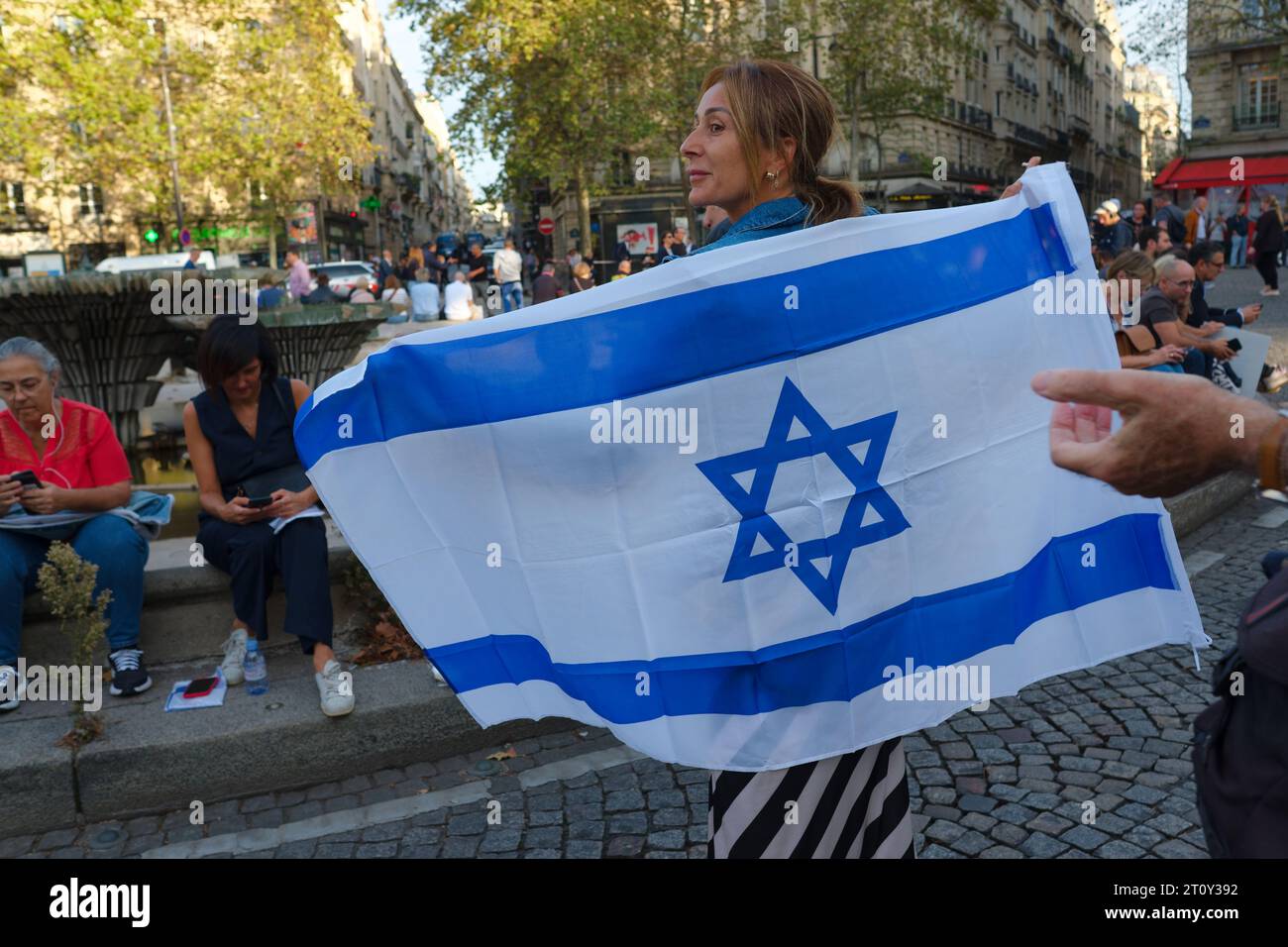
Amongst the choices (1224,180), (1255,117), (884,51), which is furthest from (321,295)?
(1255,117)

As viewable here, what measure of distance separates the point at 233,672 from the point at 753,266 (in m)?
3.13

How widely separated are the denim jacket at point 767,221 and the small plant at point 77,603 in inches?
114

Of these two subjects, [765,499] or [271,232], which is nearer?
[765,499]

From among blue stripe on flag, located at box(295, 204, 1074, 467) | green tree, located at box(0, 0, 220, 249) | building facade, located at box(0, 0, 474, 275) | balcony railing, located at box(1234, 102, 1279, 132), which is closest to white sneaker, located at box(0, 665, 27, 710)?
blue stripe on flag, located at box(295, 204, 1074, 467)

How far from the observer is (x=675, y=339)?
2.48 meters

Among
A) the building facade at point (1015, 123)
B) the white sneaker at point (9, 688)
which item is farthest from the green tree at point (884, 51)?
the white sneaker at point (9, 688)

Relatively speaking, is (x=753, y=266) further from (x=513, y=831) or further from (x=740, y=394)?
(x=513, y=831)

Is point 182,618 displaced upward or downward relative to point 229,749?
upward

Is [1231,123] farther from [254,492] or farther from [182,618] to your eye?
[182,618]

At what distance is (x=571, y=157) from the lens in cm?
3628

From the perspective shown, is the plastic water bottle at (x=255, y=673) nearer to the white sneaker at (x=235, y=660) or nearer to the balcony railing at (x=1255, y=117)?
the white sneaker at (x=235, y=660)

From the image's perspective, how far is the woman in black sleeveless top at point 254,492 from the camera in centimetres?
467

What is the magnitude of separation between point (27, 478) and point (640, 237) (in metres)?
45.0
